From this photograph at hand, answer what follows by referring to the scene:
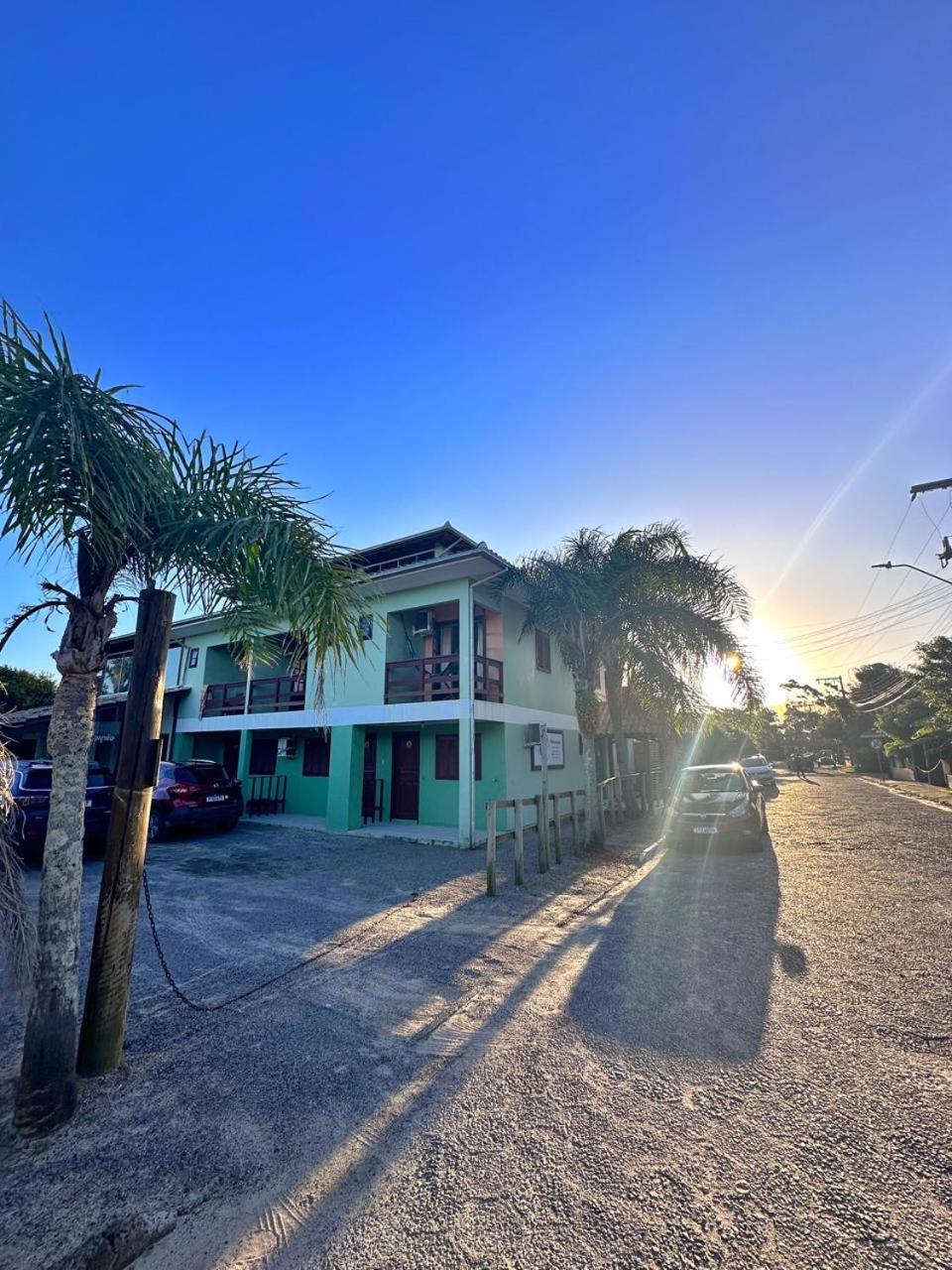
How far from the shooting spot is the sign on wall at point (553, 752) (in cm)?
1356

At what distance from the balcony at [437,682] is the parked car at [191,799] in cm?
449

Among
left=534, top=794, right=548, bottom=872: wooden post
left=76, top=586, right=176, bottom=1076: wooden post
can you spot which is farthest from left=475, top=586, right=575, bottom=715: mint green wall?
left=76, top=586, right=176, bottom=1076: wooden post

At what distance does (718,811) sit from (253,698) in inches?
529

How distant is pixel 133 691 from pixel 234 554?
107 cm

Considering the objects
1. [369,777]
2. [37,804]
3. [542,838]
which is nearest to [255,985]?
[542,838]

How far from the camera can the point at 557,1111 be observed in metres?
2.79

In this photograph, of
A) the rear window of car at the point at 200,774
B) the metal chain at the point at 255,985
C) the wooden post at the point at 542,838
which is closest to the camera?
the metal chain at the point at 255,985

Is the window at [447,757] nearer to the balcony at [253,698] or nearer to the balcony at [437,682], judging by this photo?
the balcony at [437,682]

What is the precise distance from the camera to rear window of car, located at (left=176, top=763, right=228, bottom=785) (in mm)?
12203

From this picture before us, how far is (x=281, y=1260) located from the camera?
1962mm

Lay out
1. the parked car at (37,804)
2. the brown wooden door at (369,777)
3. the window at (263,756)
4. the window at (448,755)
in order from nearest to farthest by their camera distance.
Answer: the parked car at (37,804), the window at (448,755), the brown wooden door at (369,777), the window at (263,756)

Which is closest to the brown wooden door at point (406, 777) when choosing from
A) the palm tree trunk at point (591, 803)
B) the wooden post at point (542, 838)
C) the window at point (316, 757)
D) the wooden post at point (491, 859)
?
the window at point (316, 757)

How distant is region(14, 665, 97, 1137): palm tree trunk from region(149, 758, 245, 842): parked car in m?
9.70

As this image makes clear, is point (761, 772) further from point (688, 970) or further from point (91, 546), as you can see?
point (91, 546)
